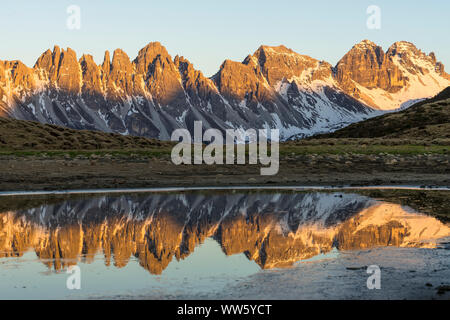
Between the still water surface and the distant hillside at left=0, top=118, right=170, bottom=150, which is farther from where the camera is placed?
the distant hillside at left=0, top=118, right=170, bottom=150

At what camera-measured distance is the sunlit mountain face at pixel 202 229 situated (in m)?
16.7

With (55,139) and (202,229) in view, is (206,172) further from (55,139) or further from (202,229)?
(55,139)

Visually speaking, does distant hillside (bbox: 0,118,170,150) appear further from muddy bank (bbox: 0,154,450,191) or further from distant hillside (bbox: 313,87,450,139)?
distant hillside (bbox: 313,87,450,139)

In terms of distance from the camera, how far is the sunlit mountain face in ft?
54.9

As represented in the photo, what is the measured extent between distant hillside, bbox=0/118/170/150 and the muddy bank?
14.7 m

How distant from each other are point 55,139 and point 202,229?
55721 millimetres

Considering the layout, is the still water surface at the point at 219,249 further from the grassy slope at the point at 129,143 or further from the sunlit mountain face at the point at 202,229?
the grassy slope at the point at 129,143

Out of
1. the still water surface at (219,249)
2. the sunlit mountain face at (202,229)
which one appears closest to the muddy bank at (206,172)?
the sunlit mountain face at (202,229)

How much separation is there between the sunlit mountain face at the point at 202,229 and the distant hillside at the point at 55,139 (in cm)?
4077

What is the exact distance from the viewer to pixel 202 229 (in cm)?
2119

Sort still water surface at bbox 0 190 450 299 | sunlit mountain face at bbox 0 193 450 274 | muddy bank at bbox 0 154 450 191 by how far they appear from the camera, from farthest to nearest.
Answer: muddy bank at bbox 0 154 450 191
sunlit mountain face at bbox 0 193 450 274
still water surface at bbox 0 190 450 299

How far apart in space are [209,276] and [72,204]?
1629 cm

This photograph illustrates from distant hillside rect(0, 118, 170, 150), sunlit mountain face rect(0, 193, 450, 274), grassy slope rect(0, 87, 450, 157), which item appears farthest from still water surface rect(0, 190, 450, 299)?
distant hillside rect(0, 118, 170, 150)
